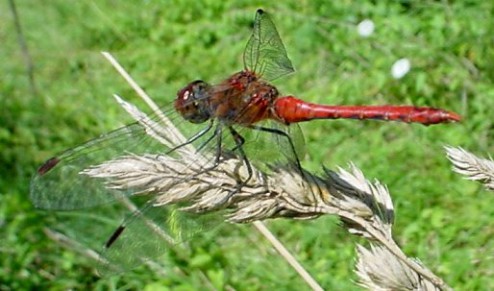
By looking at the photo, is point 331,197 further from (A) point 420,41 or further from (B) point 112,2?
(B) point 112,2

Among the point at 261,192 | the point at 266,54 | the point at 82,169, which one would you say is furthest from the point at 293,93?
the point at 261,192

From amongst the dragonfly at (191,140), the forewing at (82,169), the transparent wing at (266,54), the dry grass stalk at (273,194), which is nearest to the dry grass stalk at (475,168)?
the dry grass stalk at (273,194)

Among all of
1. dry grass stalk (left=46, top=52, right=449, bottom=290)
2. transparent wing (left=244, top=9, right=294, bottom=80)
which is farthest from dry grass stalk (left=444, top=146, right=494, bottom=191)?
transparent wing (left=244, top=9, right=294, bottom=80)

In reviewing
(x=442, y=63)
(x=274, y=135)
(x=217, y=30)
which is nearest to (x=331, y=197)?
(x=274, y=135)

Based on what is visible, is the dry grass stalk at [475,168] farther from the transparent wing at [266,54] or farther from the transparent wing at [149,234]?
the transparent wing at [266,54]

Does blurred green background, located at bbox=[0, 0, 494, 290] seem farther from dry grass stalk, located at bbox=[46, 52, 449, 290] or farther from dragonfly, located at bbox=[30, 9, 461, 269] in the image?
dry grass stalk, located at bbox=[46, 52, 449, 290]
